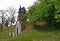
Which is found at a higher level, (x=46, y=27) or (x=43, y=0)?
(x=43, y=0)

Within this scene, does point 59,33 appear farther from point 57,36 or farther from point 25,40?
point 25,40

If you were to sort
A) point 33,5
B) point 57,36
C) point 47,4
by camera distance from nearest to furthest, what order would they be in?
point 57,36 < point 47,4 < point 33,5

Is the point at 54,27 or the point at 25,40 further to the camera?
the point at 54,27

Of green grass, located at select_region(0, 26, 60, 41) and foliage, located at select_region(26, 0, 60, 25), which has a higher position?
foliage, located at select_region(26, 0, 60, 25)

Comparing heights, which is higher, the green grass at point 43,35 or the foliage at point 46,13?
the foliage at point 46,13

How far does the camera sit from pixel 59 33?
1077 inches

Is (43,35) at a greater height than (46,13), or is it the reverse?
(46,13)

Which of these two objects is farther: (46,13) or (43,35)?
(46,13)

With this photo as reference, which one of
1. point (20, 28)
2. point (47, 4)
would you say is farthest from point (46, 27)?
point (20, 28)

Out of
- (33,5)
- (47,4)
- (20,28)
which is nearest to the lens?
(47,4)

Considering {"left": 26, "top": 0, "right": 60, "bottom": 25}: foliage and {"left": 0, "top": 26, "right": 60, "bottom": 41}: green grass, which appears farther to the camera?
{"left": 26, "top": 0, "right": 60, "bottom": 25}: foliage

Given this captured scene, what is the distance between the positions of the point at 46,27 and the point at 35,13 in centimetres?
300

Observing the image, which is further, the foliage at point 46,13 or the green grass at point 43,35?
the foliage at point 46,13

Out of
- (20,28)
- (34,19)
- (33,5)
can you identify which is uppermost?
(33,5)
